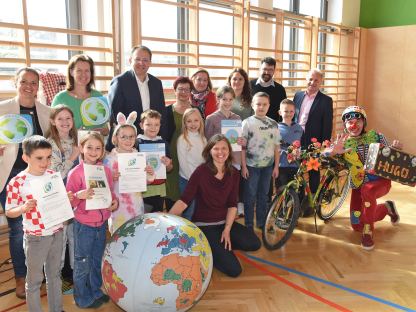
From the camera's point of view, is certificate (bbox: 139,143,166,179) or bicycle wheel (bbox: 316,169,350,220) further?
bicycle wheel (bbox: 316,169,350,220)

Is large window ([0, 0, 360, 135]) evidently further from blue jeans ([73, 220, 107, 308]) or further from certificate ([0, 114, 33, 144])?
blue jeans ([73, 220, 107, 308])

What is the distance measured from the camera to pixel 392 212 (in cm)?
467

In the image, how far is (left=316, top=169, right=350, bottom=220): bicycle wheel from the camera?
14.9 ft

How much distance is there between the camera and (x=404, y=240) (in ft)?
13.9

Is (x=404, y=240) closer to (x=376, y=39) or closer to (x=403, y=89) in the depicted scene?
(x=403, y=89)

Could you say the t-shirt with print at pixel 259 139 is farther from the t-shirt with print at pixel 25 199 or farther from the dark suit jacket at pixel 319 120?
the t-shirt with print at pixel 25 199

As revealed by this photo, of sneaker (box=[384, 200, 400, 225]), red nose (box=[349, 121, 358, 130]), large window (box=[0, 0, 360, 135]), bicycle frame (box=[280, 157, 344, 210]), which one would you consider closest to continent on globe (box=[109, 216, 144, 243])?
bicycle frame (box=[280, 157, 344, 210])

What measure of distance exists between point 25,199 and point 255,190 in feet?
7.95

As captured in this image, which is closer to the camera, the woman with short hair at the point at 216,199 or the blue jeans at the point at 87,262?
the blue jeans at the point at 87,262

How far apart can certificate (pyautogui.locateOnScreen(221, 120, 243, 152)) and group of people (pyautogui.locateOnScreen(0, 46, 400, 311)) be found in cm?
7

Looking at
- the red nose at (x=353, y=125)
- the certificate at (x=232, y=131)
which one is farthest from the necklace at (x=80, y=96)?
the red nose at (x=353, y=125)

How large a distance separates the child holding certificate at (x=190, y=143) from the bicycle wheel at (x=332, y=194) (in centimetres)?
168

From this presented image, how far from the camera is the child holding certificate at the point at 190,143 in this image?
3566 mm

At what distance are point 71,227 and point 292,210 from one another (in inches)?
85.2
